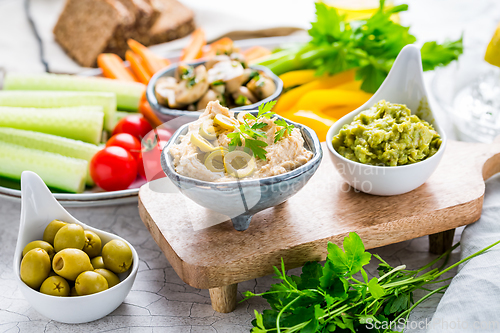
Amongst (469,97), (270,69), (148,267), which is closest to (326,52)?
(270,69)

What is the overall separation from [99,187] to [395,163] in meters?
1.62

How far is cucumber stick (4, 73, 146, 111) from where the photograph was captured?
310 centimetres

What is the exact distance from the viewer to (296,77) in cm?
313

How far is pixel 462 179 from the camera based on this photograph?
82.8 inches

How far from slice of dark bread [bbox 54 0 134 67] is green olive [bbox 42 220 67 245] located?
2.48 m

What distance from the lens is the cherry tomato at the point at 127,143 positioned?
2.64 meters

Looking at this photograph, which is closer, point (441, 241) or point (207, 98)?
point (441, 241)

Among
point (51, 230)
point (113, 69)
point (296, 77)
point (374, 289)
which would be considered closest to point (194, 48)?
point (113, 69)

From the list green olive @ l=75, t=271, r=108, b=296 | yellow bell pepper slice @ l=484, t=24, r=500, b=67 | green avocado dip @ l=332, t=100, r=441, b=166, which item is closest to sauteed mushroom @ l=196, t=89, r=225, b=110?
green avocado dip @ l=332, t=100, r=441, b=166

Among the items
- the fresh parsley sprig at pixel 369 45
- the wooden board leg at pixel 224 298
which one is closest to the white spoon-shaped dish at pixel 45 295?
the wooden board leg at pixel 224 298

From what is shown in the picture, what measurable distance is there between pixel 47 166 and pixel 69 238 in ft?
2.71

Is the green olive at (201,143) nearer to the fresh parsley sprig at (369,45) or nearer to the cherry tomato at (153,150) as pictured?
the cherry tomato at (153,150)

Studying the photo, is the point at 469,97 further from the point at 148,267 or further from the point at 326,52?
the point at 148,267

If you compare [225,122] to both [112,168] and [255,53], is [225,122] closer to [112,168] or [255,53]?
[112,168]
